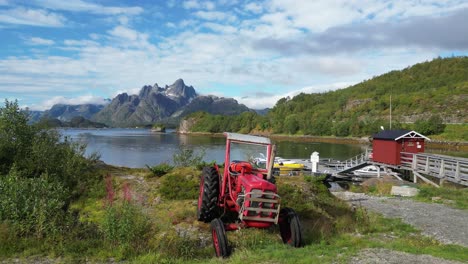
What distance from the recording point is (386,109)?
132 m

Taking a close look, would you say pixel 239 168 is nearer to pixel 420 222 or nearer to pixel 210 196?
pixel 210 196

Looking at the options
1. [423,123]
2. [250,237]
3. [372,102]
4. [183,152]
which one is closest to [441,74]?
[372,102]

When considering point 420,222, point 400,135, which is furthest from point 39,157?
point 400,135

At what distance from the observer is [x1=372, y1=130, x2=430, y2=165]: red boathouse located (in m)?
32.1

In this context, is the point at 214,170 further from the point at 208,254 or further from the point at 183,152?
the point at 183,152

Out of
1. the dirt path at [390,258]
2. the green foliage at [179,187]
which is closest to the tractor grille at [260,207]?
the dirt path at [390,258]

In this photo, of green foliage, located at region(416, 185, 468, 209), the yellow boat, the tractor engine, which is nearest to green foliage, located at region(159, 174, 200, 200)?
the tractor engine

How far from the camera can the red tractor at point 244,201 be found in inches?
289

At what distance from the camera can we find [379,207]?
45.3 feet

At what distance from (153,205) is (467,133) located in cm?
9037

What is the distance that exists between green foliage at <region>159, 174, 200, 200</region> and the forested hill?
97943 mm

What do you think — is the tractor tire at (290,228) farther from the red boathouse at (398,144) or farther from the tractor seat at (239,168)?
the red boathouse at (398,144)

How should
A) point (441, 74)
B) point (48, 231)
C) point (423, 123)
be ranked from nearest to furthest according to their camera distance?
point (48, 231) → point (423, 123) → point (441, 74)

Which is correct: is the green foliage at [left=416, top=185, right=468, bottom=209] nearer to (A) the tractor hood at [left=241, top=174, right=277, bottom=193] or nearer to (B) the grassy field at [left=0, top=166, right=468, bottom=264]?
(B) the grassy field at [left=0, top=166, right=468, bottom=264]
